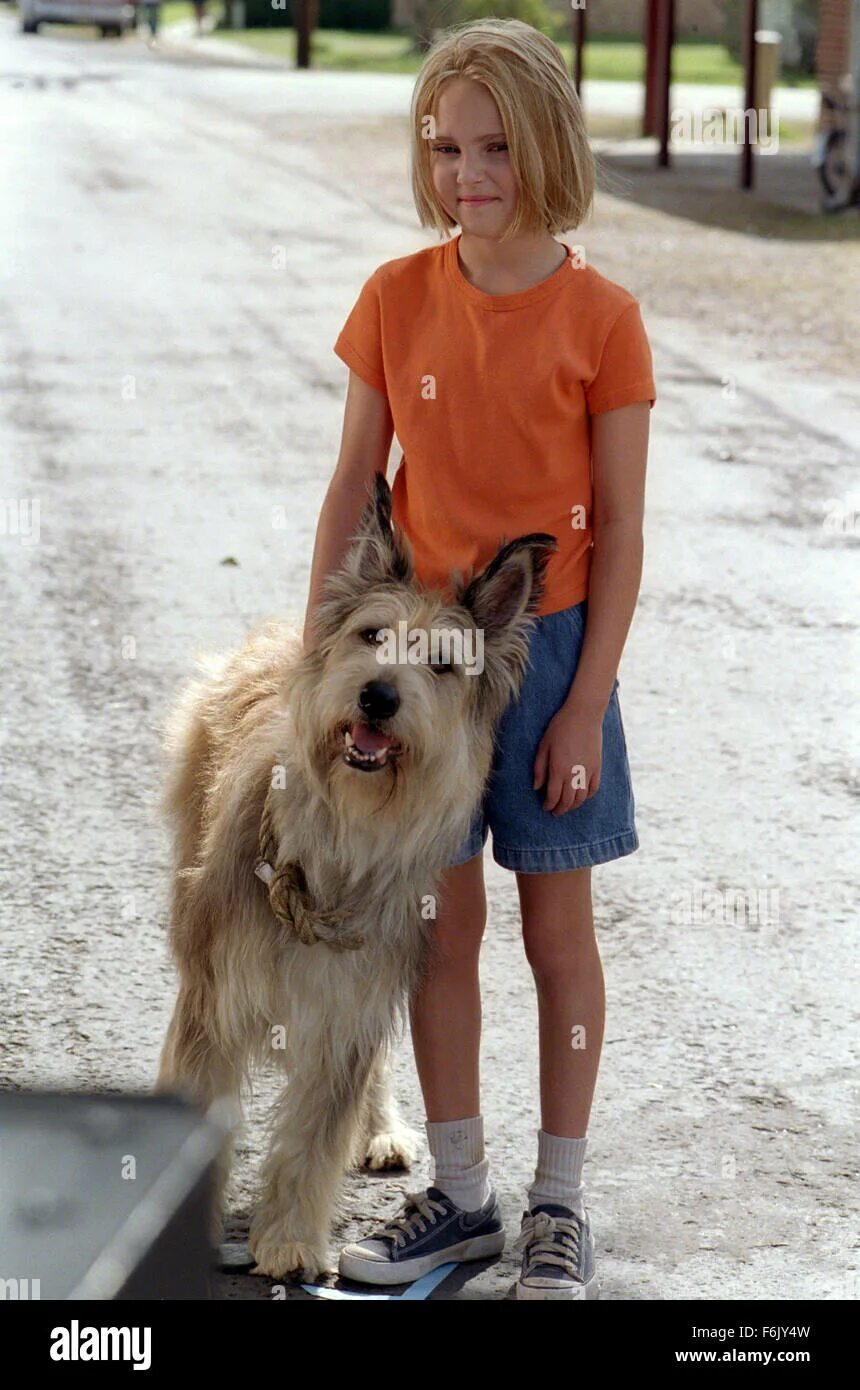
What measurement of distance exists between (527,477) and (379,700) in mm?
532

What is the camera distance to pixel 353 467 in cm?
340

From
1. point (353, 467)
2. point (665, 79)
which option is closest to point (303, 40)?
point (665, 79)

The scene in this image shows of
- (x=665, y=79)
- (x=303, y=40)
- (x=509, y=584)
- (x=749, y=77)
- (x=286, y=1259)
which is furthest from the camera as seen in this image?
(x=303, y=40)

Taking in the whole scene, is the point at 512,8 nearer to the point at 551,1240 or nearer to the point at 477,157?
the point at 477,157

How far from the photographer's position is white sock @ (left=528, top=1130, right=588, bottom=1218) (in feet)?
11.4

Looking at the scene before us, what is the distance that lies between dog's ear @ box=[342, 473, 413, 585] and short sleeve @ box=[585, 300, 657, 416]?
0.41 m

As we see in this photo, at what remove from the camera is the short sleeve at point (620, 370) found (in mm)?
3113

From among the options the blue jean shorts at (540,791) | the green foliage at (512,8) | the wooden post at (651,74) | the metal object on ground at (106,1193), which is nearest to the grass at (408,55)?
the green foliage at (512,8)

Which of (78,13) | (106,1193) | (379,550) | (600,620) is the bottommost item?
(106,1193)

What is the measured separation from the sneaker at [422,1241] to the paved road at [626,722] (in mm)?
71

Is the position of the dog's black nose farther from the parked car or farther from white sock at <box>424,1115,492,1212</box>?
the parked car

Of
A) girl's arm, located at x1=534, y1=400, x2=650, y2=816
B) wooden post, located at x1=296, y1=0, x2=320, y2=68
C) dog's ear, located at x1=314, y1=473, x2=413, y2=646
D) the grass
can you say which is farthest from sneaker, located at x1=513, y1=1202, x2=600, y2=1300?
wooden post, located at x1=296, y1=0, x2=320, y2=68

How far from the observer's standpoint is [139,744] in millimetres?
6039

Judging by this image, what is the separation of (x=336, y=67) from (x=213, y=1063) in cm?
4588
